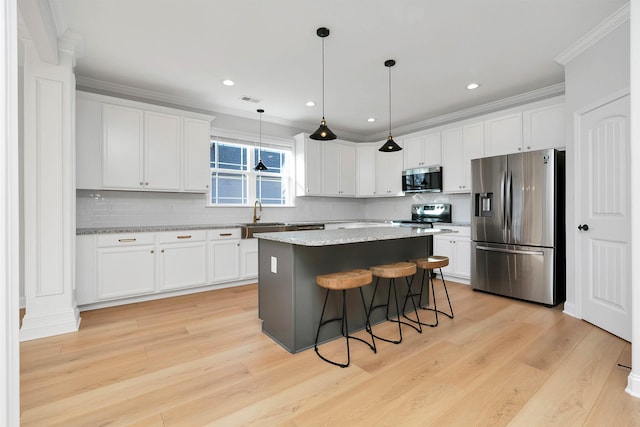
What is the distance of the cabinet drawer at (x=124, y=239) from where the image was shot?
11.2 ft

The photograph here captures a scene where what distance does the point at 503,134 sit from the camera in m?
4.18

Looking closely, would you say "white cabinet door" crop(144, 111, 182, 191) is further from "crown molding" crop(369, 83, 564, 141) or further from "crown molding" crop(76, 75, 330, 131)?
"crown molding" crop(369, 83, 564, 141)

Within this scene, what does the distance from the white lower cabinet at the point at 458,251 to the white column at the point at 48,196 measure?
4597mm

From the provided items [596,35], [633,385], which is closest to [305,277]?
[633,385]

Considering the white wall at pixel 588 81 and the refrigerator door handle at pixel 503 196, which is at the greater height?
the white wall at pixel 588 81

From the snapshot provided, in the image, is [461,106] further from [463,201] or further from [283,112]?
[283,112]

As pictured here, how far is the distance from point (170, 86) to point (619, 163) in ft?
15.9

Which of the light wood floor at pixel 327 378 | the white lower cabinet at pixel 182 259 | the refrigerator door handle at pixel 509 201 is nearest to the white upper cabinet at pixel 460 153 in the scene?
the refrigerator door handle at pixel 509 201

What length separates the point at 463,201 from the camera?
16.2 ft

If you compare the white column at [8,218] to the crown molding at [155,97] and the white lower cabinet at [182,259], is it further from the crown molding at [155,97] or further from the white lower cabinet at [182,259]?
the crown molding at [155,97]

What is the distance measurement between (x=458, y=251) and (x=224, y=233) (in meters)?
3.40

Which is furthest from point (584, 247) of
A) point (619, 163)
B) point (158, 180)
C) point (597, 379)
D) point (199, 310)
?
point (158, 180)

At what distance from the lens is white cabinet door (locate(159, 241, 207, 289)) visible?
3820mm

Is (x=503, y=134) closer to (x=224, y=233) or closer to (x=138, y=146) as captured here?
(x=224, y=233)
